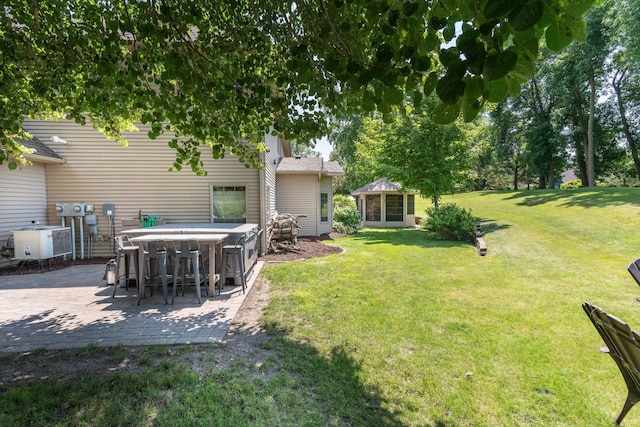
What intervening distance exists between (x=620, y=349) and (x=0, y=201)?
11.5 m

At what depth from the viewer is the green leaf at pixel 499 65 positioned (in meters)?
1.21

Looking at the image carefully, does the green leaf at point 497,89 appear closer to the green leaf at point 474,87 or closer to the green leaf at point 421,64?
the green leaf at point 474,87

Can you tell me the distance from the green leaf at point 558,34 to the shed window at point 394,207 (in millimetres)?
18948

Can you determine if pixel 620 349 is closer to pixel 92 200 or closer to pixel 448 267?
pixel 448 267

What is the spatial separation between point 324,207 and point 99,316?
11.4m

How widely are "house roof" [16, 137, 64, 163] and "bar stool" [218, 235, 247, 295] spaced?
245 inches

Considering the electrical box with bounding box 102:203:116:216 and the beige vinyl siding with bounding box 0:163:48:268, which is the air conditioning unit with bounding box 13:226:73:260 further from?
the electrical box with bounding box 102:203:116:216

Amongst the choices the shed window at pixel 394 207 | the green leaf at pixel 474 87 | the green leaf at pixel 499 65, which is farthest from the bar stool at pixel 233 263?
the shed window at pixel 394 207

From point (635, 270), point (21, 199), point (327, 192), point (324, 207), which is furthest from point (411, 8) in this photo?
point (324, 207)

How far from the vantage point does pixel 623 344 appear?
207 centimetres

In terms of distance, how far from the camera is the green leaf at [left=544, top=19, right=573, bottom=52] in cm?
128

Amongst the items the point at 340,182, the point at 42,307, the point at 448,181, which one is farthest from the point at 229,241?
the point at 340,182

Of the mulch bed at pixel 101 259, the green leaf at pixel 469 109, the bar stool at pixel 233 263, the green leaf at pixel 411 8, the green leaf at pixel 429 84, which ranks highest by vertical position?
the green leaf at pixel 411 8

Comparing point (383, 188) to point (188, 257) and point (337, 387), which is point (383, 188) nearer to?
point (188, 257)
